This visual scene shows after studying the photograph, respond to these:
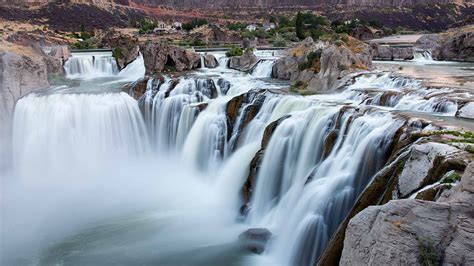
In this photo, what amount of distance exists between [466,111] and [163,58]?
826 inches

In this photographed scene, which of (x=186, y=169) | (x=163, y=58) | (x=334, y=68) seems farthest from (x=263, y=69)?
(x=186, y=169)

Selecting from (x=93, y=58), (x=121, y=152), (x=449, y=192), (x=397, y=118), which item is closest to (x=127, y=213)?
(x=121, y=152)

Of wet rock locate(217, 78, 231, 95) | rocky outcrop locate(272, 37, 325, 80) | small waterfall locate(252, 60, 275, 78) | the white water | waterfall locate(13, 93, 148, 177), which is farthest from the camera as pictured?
small waterfall locate(252, 60, 275, 78)

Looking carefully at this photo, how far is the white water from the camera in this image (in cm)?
1183

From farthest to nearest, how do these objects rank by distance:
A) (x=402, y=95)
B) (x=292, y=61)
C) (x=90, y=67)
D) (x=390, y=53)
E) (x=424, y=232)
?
(x=390, y=53), (x=90, y=67), (x=292, y=61), (x=402, y=95), (x=424, y=232)

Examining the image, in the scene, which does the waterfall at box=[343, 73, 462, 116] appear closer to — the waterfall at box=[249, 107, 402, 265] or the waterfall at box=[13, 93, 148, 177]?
the waterfall at box=[249, 107, 402, 265]

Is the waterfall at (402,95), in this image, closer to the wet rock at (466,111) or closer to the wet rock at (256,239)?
the wet rock at (466,111)

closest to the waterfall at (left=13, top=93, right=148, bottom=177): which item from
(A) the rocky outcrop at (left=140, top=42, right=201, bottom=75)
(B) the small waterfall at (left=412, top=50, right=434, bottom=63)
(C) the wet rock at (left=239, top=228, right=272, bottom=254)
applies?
(A) the rocky outcrop at (left=140, top=42, right=201, bottom=75)

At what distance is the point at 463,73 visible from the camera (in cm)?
2295

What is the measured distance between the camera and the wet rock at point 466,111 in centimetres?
1281

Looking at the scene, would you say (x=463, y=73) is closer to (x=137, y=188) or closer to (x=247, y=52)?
(x=247, y=52)

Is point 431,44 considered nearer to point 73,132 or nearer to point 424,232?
point 73,132

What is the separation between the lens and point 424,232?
5.75 m

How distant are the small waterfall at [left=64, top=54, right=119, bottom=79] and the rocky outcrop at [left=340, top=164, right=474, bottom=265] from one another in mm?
29449
